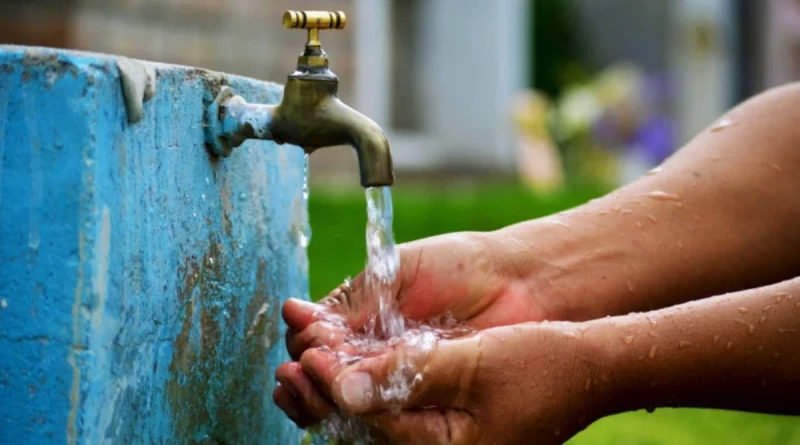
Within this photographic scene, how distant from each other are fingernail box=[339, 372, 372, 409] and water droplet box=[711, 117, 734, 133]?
894 millimetres

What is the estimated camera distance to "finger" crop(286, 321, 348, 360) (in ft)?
4.60

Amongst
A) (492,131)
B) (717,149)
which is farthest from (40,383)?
(492,131)

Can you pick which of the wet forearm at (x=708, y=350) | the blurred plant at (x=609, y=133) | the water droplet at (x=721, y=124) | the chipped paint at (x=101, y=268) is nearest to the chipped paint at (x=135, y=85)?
the chipped paint at (x=101, y=268)

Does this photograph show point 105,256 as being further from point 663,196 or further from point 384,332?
point 663,196

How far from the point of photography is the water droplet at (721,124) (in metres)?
1.86

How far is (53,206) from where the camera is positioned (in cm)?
110

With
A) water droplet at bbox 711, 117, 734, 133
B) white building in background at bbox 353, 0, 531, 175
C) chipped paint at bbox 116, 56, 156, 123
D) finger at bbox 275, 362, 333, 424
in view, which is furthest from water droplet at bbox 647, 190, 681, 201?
white building in background at bbox 353, 0, 531, 175

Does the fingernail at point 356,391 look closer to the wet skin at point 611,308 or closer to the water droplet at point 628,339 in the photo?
the wet skin at point 611,308

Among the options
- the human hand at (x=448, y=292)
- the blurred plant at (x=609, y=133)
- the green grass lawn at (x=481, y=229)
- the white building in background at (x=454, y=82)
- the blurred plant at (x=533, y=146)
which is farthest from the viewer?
the blurred plant at (x=609, y=133)

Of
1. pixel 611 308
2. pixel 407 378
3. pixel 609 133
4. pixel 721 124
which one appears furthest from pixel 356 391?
pixel 609 133

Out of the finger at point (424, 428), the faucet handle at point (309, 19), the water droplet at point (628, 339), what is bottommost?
the finger at point (424, 428)

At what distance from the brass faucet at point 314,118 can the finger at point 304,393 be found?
24cm

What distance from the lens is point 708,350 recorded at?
1.35 metres

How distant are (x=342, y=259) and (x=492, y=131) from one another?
12.3ft
